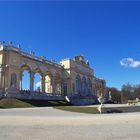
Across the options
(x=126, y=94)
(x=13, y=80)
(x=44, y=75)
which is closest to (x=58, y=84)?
(x=44, y=75)

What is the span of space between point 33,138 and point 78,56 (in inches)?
3433

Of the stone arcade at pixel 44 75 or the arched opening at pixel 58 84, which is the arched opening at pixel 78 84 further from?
the arched opening at pixel 58 84

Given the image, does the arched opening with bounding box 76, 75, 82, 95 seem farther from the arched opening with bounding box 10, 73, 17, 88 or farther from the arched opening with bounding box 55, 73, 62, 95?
the arched opening with bounding box 10, 73, 17, 88

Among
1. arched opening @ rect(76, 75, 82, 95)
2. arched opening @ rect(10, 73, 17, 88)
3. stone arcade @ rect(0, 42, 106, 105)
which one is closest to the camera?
stone arcade @ rect(0, 42, 106, 105)

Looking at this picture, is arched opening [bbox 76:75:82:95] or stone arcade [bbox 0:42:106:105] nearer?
stone arcade [bbox 0:42:106:105]

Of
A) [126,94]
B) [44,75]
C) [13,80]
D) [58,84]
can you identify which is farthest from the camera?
[126,94]

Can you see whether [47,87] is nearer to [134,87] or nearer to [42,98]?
[42,98]

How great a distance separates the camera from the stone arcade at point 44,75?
178 feet

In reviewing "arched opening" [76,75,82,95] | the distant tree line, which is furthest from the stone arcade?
the distant tree line

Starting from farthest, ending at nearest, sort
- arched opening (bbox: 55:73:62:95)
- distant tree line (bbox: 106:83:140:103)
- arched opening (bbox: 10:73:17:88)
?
distant tree line (bbox: 106:83:140:103), arched opening (bbox: 55:73:62:95), arched opening (bbox: 10:73:17:88)

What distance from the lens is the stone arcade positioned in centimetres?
5425

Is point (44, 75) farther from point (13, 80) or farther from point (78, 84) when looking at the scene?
point (78, 84)

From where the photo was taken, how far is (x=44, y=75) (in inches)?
2731

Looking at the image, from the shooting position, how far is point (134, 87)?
130 meters
